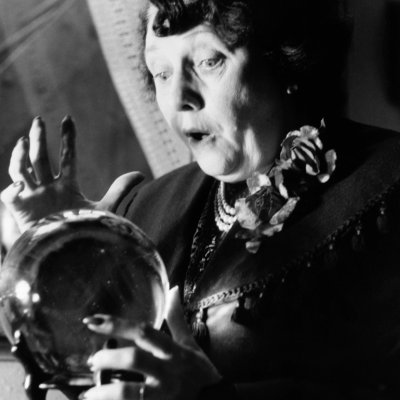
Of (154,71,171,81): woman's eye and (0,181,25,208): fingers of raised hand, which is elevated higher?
(154,71,171,81): woman's eye

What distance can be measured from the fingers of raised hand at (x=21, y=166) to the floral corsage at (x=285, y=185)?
11.8 inches

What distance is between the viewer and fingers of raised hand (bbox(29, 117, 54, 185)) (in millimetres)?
893

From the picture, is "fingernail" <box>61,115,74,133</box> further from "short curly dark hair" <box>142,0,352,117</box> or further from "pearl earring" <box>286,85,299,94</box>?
"pearl earring" <box>286,85,299,94</box>

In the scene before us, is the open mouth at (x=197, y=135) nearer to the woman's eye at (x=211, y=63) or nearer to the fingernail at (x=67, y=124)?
the woman's eye at (x=211, y=63)

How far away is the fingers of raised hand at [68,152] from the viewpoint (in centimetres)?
92

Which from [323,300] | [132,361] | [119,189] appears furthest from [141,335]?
[119,189]

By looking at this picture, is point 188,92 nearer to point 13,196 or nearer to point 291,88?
point 291,88

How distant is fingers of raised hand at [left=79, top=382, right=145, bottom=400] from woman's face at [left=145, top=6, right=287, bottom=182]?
32 cm

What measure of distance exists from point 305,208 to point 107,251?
26 cm

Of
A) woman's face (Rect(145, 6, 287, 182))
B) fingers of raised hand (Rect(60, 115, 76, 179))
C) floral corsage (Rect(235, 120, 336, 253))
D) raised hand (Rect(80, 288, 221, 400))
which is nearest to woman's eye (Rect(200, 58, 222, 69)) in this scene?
woman's face (Rect(145, 6, 287, 182))

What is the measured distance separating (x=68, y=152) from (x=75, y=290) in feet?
0.99

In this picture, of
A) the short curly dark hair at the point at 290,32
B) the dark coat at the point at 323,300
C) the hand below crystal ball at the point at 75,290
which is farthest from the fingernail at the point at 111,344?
the short curly dark hair at the point at 290,32

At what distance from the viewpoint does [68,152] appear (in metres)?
0.93

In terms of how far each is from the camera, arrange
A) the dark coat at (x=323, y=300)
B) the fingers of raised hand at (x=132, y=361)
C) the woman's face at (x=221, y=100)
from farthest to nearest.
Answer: the woman's face at (x=221, y=100)
the dark coat at (x=323, y=300)
the fingers of raised hand at (x=132, y=361)
